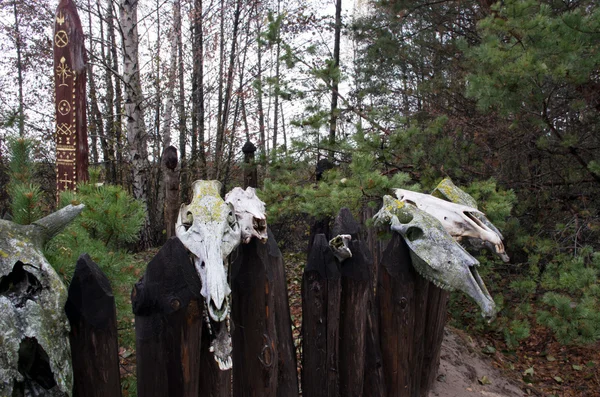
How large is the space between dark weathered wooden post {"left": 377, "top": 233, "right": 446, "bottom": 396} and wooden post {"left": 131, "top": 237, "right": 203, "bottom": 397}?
1069 millimetres

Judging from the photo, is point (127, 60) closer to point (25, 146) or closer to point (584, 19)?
point (25, 146)

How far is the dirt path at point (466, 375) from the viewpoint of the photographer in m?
3.70

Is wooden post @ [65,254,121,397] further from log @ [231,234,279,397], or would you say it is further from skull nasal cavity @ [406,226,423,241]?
skull nasal cavity @ [406,226,423,241]

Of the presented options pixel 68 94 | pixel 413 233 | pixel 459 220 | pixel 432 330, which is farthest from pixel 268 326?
pixel 68 94

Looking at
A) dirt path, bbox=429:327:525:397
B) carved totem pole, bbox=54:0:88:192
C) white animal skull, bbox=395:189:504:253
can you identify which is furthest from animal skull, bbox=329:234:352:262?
carved totem pole, bbox=54:0:88:192

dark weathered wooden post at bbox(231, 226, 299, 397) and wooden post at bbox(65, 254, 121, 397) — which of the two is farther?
dark weathered wooden post at bbox(231, 226, 299, 397)

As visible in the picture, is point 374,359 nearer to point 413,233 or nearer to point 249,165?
point 413,233

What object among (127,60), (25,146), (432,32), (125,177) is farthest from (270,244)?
(125,177)

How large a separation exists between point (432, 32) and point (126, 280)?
26.7 ft

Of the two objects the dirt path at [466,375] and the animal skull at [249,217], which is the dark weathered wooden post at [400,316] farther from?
the dirt path at [466,375]

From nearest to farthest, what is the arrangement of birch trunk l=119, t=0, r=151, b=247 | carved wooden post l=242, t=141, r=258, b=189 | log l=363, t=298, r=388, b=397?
log l=363, t=298, r=388, b=397, carved wooden post l=242, t=141, r=258, b=189, birch trunk l=119, t=0, r=151, b=247

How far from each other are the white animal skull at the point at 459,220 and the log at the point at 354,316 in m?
0.46

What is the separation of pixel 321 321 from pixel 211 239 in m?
0.89

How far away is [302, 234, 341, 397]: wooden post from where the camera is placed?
7.02ft
